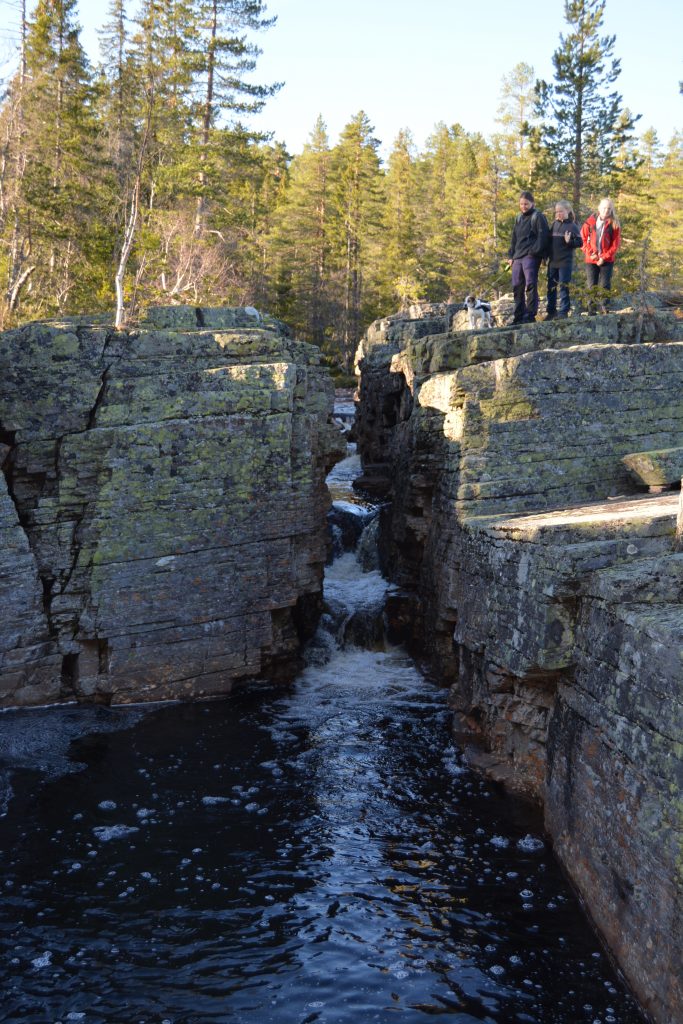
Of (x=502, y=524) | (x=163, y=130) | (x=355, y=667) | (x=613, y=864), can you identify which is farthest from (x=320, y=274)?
(x=613, y=864)

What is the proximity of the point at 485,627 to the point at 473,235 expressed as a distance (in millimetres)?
43053

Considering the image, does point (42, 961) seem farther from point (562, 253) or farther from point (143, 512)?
point (562, 253)

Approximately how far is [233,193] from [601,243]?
2548 cm

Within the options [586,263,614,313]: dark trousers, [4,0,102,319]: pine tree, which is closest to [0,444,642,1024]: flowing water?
[586,263,614,313]: dark trousers

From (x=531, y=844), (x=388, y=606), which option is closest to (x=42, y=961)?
(x=531, y=844)

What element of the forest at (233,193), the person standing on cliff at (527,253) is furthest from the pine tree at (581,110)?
the person standing on cliff at (527,253)

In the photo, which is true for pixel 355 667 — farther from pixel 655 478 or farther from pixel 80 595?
pixel 655 478

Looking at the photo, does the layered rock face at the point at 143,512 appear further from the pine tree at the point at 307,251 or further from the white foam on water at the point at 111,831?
the pine tree at the point at 307,251

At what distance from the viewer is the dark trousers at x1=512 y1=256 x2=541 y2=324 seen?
59.8ft

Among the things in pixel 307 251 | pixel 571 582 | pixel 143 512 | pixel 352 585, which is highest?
pixel 307 251

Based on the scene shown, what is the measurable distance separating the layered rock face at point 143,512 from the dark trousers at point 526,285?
6.14 m

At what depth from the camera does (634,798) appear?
784 centimetres

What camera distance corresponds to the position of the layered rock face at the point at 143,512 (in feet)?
47.0

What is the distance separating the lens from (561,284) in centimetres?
1839
